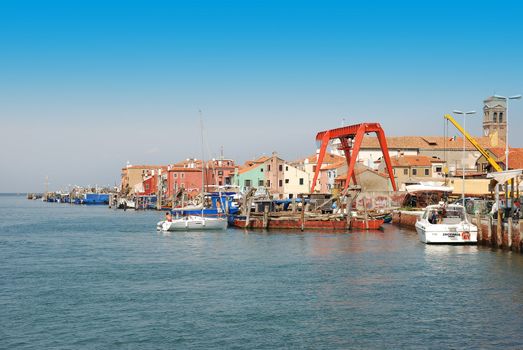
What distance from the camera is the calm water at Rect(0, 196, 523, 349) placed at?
746 inches

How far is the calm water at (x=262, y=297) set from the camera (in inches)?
746

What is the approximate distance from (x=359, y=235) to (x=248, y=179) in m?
49.4

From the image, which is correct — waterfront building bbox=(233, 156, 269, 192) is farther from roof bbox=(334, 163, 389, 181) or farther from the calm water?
the calm water

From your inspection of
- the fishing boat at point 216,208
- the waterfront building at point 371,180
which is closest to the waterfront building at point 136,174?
the fishing boat at point 216,208

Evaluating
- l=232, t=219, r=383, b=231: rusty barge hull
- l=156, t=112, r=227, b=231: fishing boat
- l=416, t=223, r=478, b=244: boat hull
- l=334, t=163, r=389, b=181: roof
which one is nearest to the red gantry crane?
Result: l=334, t=163, r=389, b=181: roof

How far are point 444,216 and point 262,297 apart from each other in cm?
2449

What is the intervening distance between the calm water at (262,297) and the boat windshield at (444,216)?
2.71 meters

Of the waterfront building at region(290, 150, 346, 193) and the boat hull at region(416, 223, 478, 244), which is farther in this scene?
the waterfront building at region(290, 150, 346, 193)

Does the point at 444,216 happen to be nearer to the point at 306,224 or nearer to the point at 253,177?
the point at 306,224

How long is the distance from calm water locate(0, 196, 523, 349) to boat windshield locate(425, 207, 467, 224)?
2.71 metres

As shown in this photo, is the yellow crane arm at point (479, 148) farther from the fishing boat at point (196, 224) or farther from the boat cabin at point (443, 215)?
the fishing boat at point (196, 224)

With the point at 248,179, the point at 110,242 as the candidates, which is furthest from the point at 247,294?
the point at 248,179

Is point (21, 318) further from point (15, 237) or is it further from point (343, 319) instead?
point (15, 237)

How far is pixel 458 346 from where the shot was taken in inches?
701
